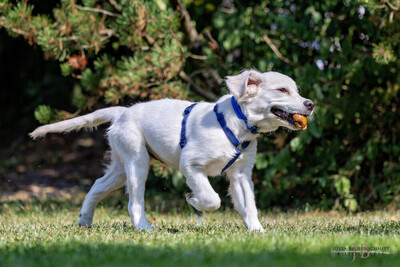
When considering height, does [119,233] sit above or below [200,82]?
below

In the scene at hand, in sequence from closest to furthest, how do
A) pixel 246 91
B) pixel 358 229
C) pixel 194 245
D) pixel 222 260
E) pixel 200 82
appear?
pixel 222 260 → pixel 194 245 → pixel 246 91 → pixel 358 229 → pixel 200 82

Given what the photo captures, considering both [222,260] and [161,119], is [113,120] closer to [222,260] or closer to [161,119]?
[161,119]

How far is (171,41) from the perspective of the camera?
6707mm

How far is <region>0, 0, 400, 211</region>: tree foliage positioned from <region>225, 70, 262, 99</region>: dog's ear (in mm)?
1852

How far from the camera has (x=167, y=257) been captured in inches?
127

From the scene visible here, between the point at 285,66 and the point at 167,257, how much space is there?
12.7ft

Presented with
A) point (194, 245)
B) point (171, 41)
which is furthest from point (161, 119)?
point (171, 41)

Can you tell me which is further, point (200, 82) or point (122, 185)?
point (200, 82)

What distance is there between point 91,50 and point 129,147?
2214 mm

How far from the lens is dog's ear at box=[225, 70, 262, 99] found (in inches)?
165

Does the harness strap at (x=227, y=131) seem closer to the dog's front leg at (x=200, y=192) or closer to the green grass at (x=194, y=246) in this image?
the dog's front leg at (x=200, y=192)

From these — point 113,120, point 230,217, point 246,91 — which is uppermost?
point 246,91

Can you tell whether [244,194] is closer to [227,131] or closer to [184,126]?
[227,131]

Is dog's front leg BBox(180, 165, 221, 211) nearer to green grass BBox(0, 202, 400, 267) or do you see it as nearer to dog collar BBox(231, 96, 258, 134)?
green grass BBox(0, 202, 400, 267)
